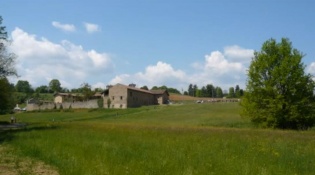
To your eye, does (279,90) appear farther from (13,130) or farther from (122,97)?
(122,97)

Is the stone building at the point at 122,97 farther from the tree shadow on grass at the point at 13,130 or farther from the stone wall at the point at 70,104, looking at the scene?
the tree shadow on grass at the point at 13,130

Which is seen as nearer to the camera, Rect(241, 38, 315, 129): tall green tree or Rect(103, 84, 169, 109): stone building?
Rect(241, 38, 315, 129): tall green tree

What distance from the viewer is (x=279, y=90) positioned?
1986 inches

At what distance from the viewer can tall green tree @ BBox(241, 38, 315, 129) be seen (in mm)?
49250

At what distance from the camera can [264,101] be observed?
165ft

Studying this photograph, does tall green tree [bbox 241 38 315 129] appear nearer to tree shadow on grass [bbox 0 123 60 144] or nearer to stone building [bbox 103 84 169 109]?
tree shadow on grass [bbox 0 123 60 144]

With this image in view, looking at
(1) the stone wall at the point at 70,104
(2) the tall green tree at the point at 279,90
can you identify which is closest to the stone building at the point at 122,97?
(1) the stone wall at the point at 70,104

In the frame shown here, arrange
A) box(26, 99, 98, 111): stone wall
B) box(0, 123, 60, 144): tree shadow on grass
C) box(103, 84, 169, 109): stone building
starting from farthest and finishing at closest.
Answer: box(26, 99, 98, 111): stone wall
box(103, 84, 169, 109): stone building
box(0, 123, 60, 144): tree shadow on grass

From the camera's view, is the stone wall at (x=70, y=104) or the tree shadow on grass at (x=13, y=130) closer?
the tree shadow on grass at (x=13, y=130)

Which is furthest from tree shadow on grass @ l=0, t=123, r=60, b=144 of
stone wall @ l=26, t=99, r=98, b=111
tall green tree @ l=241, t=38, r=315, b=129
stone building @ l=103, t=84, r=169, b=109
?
stone wall @ l=26, t=99, r=98, b=111

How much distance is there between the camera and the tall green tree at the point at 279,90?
162 feet

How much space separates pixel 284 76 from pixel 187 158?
3616cm

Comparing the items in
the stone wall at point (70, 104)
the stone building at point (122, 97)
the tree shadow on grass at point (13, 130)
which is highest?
the stone building at point (122, 97)

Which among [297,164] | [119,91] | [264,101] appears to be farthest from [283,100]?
[119,91]
